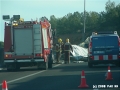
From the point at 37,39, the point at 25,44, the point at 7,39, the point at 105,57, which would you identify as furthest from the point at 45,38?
the point at 105,57

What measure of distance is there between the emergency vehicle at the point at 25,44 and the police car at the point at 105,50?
314 cm

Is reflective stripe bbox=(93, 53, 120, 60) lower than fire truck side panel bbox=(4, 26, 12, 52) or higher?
lower

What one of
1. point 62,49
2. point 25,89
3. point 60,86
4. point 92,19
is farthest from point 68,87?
point 92,19

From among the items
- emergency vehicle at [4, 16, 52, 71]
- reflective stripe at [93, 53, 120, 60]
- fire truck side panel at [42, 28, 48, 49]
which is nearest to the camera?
emergency vehicle at [4, 16, 52, 71]

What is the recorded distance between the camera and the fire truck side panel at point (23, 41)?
89.2 feet

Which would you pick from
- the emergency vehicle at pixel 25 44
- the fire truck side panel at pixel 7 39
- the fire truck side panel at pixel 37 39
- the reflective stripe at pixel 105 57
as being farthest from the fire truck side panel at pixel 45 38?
the reflective stripe at pixel 105 57

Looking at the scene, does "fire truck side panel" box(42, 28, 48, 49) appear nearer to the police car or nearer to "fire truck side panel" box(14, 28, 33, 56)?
"fire truck side panel" box(14, 28, 33, 56)

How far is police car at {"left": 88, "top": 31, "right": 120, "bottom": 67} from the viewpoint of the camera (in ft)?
89.0

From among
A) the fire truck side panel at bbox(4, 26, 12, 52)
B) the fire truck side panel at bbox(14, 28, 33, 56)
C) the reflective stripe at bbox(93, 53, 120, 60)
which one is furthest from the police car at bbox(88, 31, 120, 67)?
the fire truck side panel at bbox(4, 26, 12, 52)

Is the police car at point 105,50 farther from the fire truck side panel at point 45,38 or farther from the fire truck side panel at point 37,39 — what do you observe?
the fire truck side panel at point 37,39

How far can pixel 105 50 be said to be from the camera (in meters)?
27.2

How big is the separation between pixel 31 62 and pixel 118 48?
5.67m

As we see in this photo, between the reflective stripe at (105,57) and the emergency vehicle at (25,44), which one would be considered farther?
the reflective stripe at (105,57)

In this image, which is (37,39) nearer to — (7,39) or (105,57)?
(7,39)
